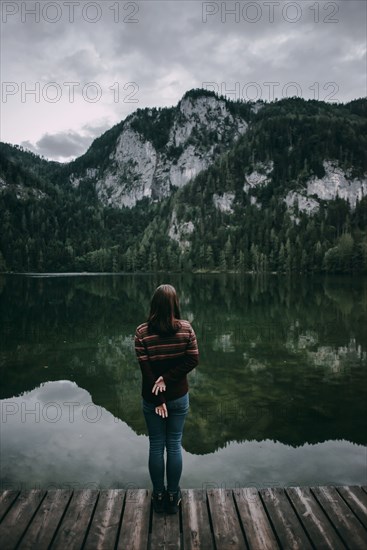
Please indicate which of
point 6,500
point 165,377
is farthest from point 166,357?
point 6,500

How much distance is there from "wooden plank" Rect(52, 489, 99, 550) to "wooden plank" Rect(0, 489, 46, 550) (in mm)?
516

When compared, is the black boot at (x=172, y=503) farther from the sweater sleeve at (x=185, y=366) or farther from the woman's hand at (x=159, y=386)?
the sweater sleeve at (x=185, y=366)

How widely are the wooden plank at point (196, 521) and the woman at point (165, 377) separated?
21 centimetres

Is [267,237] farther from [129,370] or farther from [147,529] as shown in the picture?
[147,529]

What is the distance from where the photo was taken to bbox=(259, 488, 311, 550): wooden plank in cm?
518

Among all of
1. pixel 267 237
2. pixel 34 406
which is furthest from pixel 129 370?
pixel 267 237

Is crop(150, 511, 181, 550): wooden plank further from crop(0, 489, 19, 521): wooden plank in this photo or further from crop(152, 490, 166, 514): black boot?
crop(0, 489, 19, 521): wooden plank

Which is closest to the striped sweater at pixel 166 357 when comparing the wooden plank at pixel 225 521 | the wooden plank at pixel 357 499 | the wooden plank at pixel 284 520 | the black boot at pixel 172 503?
the black boot at pixel 172 503

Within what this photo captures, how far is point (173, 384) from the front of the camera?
19.1 ft

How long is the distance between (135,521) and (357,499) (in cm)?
349

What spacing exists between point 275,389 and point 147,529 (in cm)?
1043

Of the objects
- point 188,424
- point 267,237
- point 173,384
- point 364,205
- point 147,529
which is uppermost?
point 364,205

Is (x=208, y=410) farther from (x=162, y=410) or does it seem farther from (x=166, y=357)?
(x=166, y=357)

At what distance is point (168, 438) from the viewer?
597 centimetres
